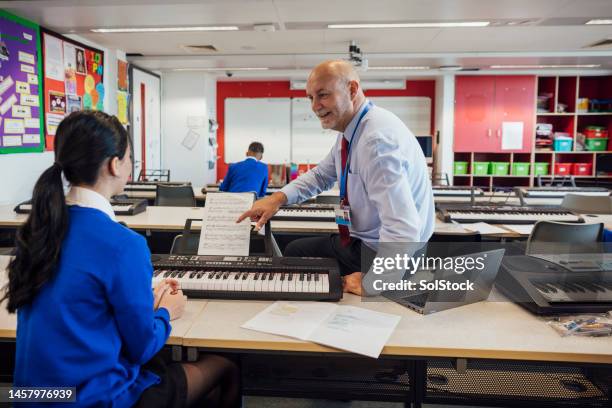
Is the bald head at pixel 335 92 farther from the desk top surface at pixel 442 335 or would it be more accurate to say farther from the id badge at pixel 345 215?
the desk top surface at pixel 442 335

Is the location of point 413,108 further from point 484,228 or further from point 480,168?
point 484,228

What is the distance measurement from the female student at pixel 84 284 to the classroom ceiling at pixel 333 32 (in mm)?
3632

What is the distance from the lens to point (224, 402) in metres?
1.56

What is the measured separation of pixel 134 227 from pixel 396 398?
82.2 inches

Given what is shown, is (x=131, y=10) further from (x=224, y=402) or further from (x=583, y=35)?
(x=583, y=35)

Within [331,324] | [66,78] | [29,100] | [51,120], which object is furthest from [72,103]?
[331,324]

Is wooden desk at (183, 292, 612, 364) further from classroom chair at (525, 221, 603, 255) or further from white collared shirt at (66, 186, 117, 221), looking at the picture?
classroom chair at (525, 221, 603, 255)

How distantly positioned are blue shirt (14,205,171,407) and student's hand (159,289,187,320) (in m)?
0.21

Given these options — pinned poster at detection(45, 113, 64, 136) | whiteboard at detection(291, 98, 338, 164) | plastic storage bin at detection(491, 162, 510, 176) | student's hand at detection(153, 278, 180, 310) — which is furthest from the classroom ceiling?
student's hand at detection(153, 278, 180, 310)

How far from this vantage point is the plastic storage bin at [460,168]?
367 inches

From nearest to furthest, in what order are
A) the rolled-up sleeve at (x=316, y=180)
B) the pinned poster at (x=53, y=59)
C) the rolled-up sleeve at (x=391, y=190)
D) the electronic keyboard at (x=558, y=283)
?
1. the electronic keyboard at (x=558, y=283)
2. the rolled-up sleeve at (x=391, y=190)
3. the rolled-up sleeve at (x=316, y=180)
4. the pinned poster at (x=53, y=59)

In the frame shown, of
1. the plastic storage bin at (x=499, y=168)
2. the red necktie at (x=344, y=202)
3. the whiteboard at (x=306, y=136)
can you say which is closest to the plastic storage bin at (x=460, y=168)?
the plastic storage bin at (x=499, y=168)

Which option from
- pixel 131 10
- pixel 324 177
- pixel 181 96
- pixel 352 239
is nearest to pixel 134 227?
pixel 324 177

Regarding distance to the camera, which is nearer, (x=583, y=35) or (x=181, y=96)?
(x=583, y=35)
